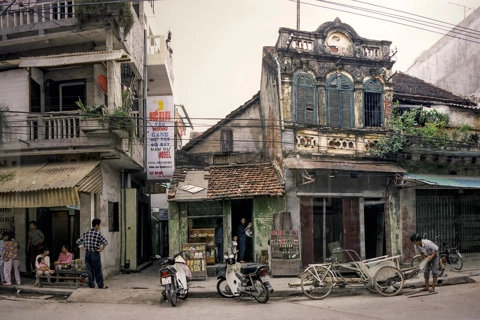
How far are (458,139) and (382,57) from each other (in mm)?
4320

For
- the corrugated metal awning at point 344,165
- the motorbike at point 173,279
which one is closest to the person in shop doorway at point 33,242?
the motorbike at point 173,279

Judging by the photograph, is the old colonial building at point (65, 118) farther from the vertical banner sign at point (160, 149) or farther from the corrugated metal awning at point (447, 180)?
the corrugated metal awning at point (447, 180)

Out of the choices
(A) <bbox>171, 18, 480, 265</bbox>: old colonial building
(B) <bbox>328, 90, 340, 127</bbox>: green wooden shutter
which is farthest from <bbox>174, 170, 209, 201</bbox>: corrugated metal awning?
(B) <bbox>328, 90, 340, 127</bbox>: green wooden shutter

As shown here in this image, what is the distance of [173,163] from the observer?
17.5 metres

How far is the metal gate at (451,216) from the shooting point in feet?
57.7

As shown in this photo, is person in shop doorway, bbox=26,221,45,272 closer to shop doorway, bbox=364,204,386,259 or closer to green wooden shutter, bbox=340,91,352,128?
green wooden shutter, bbox=340,91,352,128

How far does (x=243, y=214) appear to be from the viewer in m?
17.7

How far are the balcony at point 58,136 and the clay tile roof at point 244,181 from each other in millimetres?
3678

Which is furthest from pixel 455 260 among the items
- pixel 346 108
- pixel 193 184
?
pixel 193 184

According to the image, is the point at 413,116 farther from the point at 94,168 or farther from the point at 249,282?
the point at 94,168

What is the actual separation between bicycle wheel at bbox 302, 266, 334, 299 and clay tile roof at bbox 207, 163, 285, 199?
4.23 m

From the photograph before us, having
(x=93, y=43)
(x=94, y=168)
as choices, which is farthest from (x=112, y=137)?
(x=93, y=43)

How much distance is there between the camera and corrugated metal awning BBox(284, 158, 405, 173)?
15.2 metres

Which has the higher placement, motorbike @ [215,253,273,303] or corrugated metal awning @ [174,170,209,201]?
corrugated metal awning @ [174,170,209,201]
